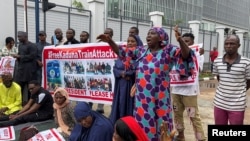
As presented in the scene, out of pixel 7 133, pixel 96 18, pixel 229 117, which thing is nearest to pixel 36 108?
pixel 7 133

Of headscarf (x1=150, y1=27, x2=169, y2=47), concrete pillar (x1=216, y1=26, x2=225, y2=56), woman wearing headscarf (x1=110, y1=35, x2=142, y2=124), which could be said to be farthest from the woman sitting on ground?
concrete pillar (x1=216, y1=26, x2=225, y2=56)

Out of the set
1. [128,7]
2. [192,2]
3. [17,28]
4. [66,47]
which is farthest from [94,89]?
[192,2]

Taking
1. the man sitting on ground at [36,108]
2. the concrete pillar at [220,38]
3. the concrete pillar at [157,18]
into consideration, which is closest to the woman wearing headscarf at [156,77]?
the man sitting on ground at [36,108]

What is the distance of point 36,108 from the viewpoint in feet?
17.2

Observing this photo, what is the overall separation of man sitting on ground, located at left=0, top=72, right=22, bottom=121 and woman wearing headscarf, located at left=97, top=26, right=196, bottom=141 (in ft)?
10.3

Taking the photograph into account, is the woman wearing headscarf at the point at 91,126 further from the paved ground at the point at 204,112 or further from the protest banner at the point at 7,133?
the paved ground at the point at 204,112

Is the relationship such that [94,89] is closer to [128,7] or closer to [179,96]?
[179,96]

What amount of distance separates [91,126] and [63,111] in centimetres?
169

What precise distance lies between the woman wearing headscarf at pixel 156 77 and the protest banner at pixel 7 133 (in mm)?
2280

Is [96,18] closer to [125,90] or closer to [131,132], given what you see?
[125,90]

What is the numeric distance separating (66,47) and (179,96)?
2.29 m

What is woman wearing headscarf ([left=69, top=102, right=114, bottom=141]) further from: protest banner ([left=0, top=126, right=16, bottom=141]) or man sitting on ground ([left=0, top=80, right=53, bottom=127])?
man sitting on ground ([left=0, top=80, right=53, bottom=127])

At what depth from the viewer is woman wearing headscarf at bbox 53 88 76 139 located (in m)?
4.62

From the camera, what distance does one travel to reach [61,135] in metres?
4.50
